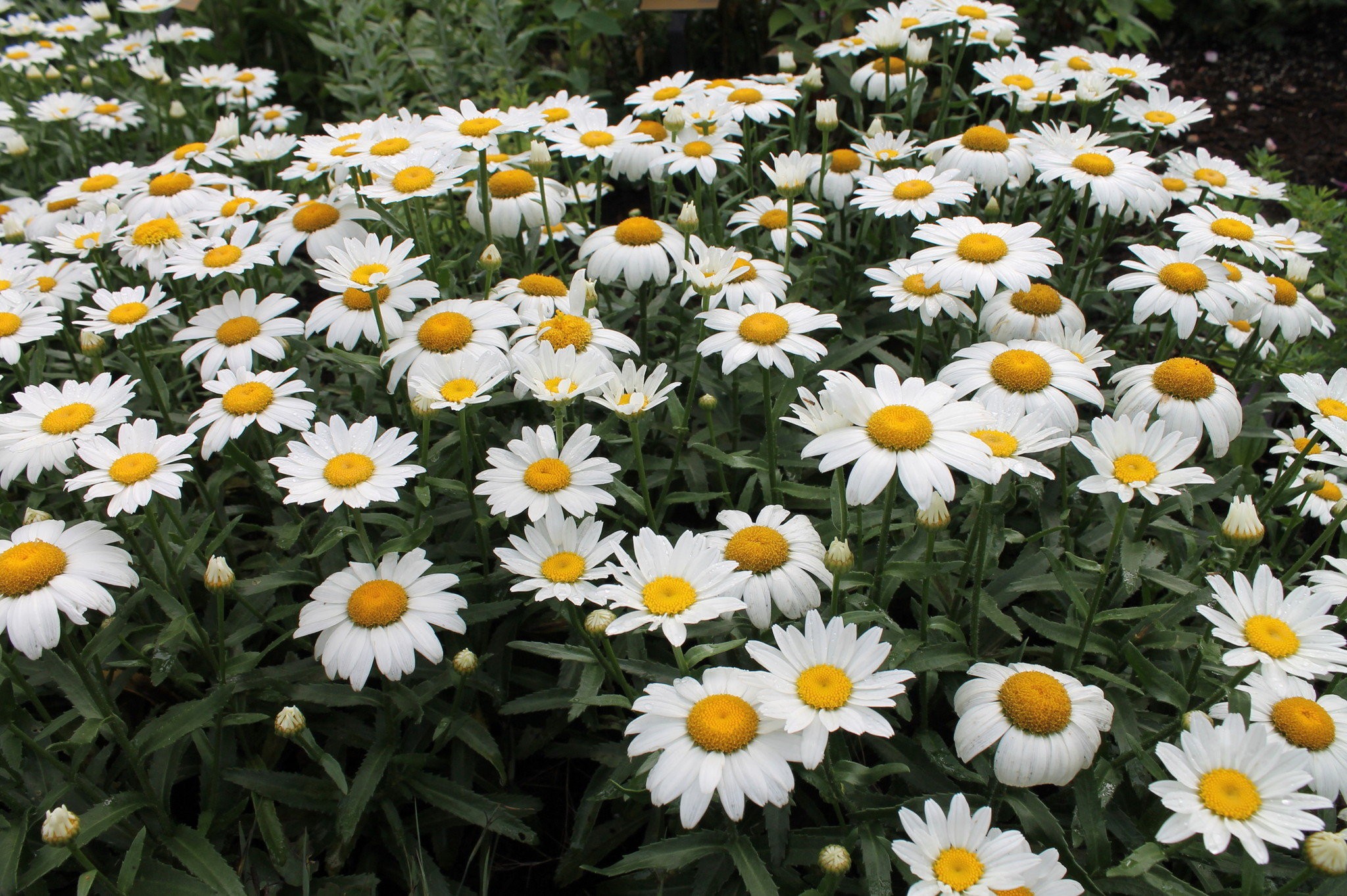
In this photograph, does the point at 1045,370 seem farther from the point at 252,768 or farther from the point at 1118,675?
the point at 252,768

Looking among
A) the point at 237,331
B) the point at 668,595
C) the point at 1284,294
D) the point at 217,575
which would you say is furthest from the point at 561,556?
the point at 1284,294

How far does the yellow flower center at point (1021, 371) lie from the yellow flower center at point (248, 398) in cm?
188

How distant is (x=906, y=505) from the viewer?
8.68 feet

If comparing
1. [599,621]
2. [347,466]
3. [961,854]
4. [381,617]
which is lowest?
[961,854]

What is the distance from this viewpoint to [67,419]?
2.32m

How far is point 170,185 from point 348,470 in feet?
6.27

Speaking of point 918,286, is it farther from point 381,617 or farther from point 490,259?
point 381,617

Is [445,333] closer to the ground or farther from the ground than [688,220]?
closer to the ground

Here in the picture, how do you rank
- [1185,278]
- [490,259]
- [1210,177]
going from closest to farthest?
[1185,278]
[490,259]
[1210,177]

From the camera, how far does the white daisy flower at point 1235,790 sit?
1.60m

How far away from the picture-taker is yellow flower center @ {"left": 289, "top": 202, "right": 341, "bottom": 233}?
→ 3078mm

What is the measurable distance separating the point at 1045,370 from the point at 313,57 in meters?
6.29

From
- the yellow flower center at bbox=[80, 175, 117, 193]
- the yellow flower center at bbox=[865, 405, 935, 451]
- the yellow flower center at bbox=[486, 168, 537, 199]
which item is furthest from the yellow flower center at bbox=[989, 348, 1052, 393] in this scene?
the yellow flower center at bbox=[80, 175, 117, 193]

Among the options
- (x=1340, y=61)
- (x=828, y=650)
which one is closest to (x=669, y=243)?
(x=828, y=650)
